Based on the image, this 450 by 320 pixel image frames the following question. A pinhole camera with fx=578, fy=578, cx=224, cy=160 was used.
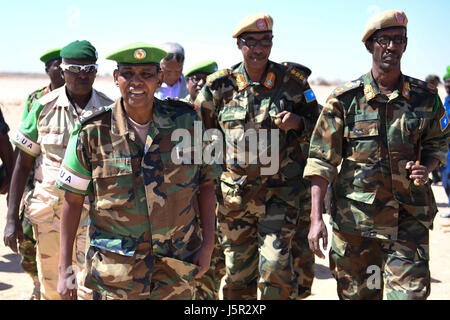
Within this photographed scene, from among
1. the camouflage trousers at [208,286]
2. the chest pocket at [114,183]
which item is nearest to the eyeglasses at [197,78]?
the camouflage trousers at [208,286]

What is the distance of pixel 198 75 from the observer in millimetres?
6410

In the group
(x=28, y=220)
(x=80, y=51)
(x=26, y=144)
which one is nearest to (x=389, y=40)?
(x=80, y=51)

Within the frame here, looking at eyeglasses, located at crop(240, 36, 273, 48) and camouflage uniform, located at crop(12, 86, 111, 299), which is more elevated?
eyeglasses, located at crop(240, 36, 273, 48)

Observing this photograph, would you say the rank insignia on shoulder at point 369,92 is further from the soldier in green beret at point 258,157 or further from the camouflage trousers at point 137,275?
the camouflage trousers at point 137,275

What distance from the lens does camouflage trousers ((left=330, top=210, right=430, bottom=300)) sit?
407 cm

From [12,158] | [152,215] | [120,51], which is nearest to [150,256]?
[152,215]

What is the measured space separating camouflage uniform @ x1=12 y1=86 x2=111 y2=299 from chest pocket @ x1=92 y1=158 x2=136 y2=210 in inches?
58.6

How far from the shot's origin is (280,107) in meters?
5.09

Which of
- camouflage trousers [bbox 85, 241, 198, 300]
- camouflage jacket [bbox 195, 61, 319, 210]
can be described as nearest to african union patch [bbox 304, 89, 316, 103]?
camouflage jacket [bbox 195, 61, 319, 210]

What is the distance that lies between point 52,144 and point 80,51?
832 millimetres

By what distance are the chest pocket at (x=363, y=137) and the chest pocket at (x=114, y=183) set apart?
5.79ft

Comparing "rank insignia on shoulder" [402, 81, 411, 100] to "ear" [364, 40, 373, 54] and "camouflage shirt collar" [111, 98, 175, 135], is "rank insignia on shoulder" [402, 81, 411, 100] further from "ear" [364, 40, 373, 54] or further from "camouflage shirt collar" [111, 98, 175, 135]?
"camouflage shirt collar" [111, 98, 175, 135]

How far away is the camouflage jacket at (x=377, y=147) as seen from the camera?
422 centimetres

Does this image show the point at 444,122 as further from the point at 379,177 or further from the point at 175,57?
the point at 175,57
